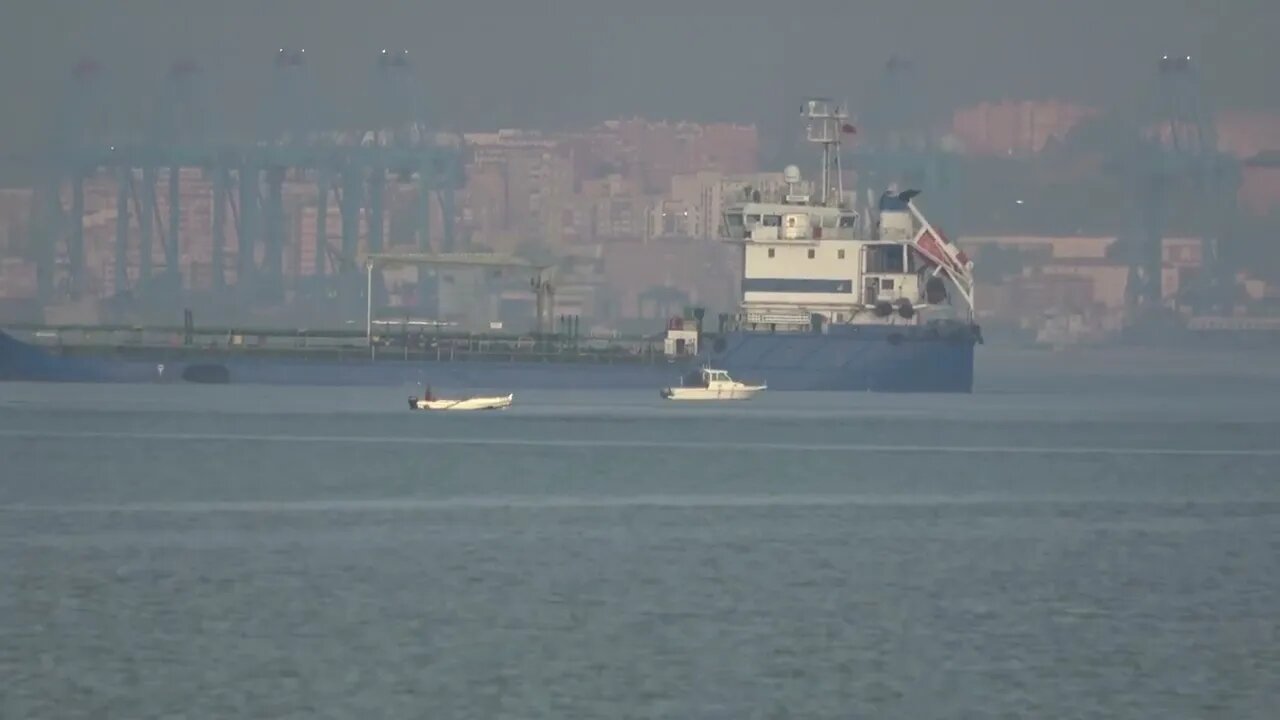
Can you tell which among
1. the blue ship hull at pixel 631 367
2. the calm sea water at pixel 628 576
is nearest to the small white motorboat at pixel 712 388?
the blue ship hull at pixel 631 367

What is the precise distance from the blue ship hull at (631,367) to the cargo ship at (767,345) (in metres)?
0.03

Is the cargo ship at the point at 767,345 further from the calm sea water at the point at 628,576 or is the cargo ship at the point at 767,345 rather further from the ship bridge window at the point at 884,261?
the calm sea water at the point at 628,576

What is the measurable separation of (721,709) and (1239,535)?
41.7 ft

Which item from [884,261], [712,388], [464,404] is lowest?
[464,404]

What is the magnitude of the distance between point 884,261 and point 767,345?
4.03 metres

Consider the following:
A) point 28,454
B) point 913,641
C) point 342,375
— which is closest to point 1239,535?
point 913,641

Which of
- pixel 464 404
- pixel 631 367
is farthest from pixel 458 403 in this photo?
pixel 631 367

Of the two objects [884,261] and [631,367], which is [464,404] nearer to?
[631,367]

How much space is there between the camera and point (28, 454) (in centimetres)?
3566

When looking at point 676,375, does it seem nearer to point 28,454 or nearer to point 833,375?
point 833,375

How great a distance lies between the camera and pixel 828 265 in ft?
172

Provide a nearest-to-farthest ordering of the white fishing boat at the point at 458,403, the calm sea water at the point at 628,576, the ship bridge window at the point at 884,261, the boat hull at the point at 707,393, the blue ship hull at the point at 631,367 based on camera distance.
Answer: the calm sea water at the point at 628,576
the white fishing boat at the point at 458,403
the blue ship hull at the point at 631,367
the boat hull at the point at 707,393
the ship bridge window at the point at 884,261

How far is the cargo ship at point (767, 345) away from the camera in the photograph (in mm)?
51062

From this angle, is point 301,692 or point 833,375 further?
point 833,375
